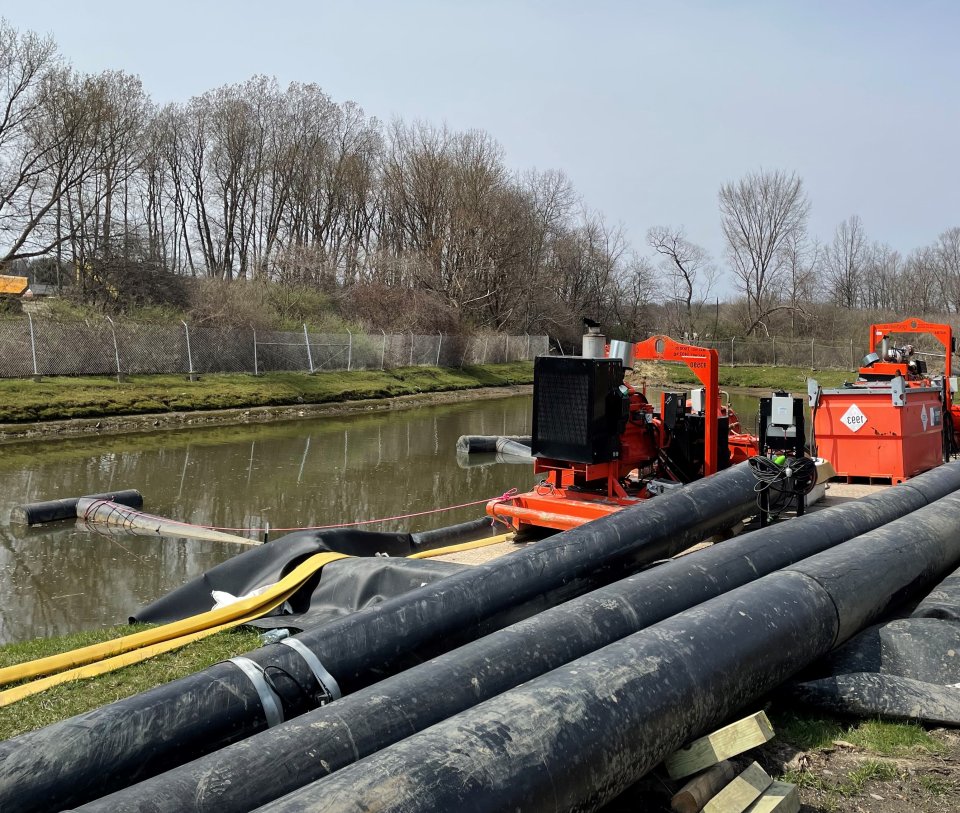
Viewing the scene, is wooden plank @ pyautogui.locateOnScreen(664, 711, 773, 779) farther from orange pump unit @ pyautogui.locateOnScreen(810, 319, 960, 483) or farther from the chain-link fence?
the chain-link fence

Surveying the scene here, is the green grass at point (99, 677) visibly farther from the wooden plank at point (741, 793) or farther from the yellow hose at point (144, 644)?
the wooden plank at point (741, 793)

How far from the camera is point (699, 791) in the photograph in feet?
10.7

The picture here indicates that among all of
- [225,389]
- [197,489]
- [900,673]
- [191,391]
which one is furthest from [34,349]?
[900,673]

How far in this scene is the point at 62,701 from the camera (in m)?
4.93

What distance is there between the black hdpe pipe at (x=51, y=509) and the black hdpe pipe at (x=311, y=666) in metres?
8.17

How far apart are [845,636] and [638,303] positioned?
6451 centimetres

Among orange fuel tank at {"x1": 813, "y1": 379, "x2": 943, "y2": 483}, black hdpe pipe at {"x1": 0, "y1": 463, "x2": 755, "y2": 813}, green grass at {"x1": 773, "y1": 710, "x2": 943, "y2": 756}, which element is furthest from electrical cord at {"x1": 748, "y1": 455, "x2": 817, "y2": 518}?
orange fuel tank at {"x1": 813, "y1": 379, "x2": 943, "y2": 483}

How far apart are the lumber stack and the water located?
5.75m

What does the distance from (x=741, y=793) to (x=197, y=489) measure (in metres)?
12.1

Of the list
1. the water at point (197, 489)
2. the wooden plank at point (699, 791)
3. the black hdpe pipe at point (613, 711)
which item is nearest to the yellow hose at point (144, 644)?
the water at point (197, 489)

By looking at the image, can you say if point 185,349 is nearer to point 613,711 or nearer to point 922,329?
point 922,329

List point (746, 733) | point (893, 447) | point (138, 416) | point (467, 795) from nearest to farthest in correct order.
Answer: point (467, 795)
point (746, 733)
point (893, 447)
point (138, 416)

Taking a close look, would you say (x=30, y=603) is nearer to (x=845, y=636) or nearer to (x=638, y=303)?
(x=845, y=636)

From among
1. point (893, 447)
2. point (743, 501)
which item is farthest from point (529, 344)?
point (743, 501)
